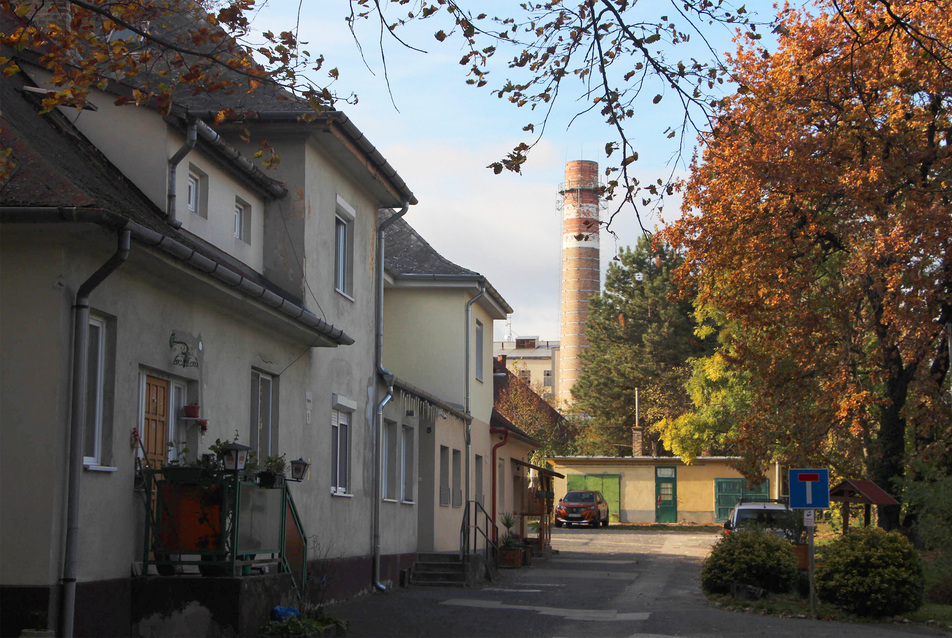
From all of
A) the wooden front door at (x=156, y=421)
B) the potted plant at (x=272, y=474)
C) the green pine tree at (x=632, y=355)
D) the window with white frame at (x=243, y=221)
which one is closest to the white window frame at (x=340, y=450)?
the window with white frame at (x=243, y=221)

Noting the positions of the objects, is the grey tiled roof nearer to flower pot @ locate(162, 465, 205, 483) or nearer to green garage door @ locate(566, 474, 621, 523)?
flower pot @ locate(162, 465, 205, 483)

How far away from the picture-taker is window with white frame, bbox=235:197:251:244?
14.0 m

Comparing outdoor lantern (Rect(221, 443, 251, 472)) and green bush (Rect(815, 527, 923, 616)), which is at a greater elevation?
outdoor lantern (Rect(221, 443, 251, 472))

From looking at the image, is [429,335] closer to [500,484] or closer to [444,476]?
[444,476]

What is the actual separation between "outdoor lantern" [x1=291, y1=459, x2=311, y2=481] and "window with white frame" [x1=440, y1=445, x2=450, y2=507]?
9.85 metres

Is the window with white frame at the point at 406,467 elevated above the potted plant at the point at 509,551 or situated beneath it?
elevated above

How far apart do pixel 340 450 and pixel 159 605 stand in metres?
6.75

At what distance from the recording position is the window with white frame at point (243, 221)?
14.0 meters

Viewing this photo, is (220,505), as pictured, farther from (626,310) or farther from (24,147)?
(626,310)

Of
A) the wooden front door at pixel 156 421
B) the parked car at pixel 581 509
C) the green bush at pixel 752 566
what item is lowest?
the parked car at pixel 581 509

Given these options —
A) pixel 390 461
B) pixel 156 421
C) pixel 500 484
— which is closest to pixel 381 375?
pixel 390 461

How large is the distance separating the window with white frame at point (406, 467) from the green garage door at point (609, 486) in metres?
34.2

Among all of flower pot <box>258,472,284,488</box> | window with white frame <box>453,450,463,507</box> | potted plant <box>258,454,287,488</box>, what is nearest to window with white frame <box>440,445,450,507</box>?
window with white frame <box>453,450,463,507</box>

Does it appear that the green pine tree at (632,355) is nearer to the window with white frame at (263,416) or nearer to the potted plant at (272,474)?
the window with white frame at (263,416)
